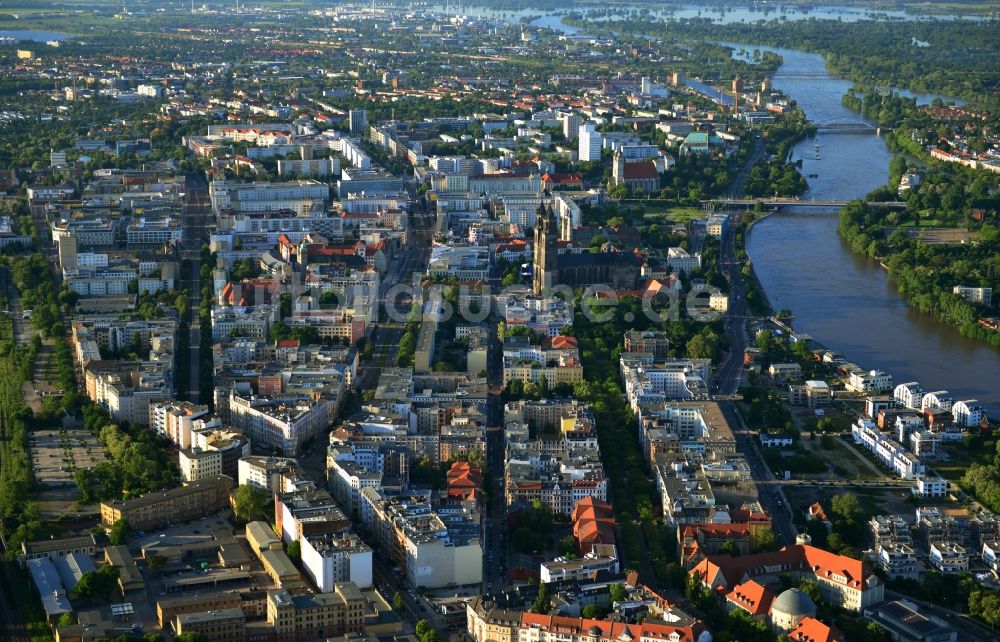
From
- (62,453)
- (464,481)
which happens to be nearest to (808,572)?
(464,481)

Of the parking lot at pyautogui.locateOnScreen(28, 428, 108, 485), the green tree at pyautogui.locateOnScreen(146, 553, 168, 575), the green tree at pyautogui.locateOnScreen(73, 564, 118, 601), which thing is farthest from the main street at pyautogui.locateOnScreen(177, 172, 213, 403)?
the green tree at pyautogui.locateOnScreen(73, 564, 118, 601)

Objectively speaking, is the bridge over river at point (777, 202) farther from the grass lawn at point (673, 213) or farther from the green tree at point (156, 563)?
the green tree at point (156, 563)

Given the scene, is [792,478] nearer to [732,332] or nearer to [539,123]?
[732,332]

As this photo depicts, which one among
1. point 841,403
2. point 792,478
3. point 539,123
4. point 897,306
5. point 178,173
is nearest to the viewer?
point 792,478

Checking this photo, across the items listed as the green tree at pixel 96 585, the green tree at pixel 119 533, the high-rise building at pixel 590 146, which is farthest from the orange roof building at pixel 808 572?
the high-rise building at pixel 590 146

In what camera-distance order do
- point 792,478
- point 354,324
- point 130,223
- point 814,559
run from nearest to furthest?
1. point 814,559
2. point 792,478
3. point 354,324
4. point 130,223

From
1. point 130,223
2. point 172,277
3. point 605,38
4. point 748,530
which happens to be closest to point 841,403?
point 748,530

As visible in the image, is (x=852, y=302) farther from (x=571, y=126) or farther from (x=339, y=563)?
(x=571, y=126)
